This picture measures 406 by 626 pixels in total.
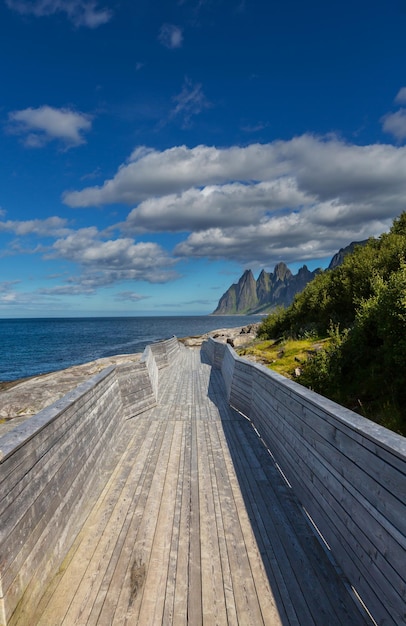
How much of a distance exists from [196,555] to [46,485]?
5.70 feet

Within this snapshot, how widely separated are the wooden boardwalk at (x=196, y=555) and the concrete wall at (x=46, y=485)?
0.20m

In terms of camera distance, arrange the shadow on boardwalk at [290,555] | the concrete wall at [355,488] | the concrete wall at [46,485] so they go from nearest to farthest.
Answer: the concrete wall at [355,488] → the concrete wall at [46,485] → the shadow on boardwalk at [290,555]

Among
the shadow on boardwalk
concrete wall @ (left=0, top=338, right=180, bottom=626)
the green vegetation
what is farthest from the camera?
the green vegetation

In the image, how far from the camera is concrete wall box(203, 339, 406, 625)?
2.40 m

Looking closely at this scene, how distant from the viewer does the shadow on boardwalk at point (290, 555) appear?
284 cm

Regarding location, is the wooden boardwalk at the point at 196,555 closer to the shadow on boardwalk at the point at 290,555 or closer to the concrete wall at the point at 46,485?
the shadow on boardwalk at the point at 290,555

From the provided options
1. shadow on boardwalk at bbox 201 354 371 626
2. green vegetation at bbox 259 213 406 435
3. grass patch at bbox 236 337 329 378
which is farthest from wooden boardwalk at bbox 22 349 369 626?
grass patch at bbox 236 337 329 378

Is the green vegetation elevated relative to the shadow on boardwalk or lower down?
elevated

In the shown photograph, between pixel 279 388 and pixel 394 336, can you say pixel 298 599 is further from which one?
pixel 394 336

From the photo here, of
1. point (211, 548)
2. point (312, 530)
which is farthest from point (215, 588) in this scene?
point (312, 530)

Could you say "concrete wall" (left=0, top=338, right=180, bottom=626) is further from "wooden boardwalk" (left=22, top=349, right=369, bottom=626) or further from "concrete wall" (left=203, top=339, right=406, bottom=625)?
"concrete wall" (left=203, top=339, right=406, bottom=625)

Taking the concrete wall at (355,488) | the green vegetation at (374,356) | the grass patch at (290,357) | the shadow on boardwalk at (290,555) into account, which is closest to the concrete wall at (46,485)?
the shadow on boardwalk at (290,555)

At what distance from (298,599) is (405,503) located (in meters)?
1.52

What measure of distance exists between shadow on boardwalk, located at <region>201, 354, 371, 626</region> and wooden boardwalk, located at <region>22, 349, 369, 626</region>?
10mm
